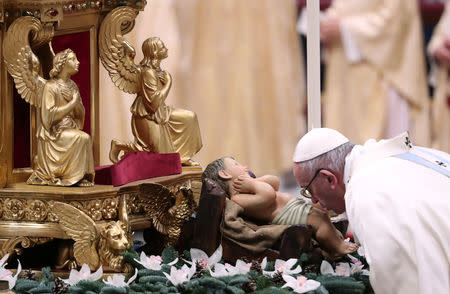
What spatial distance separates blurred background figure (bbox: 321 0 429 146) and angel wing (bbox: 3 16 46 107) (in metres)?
2.54

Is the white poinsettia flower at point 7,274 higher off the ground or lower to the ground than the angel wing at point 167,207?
lower

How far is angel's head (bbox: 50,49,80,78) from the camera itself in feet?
14.4

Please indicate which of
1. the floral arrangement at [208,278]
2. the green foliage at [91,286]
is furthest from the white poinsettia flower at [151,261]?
the green foliage at [91,286]

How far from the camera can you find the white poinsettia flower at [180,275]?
402cm

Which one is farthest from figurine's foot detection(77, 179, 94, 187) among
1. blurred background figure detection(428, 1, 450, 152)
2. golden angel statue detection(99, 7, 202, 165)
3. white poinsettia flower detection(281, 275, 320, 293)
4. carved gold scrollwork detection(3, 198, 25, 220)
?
blurred background figure detection(428, 1, 450, 152)

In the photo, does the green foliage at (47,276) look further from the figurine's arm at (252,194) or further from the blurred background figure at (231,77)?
the blurred background figure at (231,77)

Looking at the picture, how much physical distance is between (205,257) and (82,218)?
1.70ft

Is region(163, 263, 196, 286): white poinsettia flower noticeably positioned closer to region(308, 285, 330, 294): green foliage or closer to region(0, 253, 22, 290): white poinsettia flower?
region(308, 285, 330, 294): green foliage

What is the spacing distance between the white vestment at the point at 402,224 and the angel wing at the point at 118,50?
1233 millimetres

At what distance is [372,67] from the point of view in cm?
656

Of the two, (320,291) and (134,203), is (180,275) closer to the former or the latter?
(320,291)

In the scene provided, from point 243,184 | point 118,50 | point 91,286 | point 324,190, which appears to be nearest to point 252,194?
point 243,184

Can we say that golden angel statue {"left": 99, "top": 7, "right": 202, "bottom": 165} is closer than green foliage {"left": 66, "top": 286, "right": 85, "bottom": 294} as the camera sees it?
No

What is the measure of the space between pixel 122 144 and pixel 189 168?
0.35 metres
